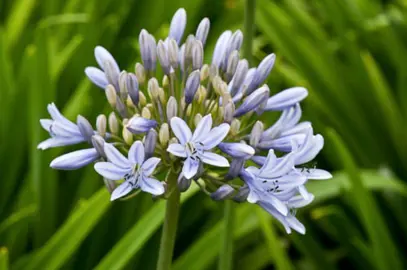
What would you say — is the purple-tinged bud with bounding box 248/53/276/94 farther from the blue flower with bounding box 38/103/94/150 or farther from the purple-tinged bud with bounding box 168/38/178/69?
the blue flower with bounding box 38/103/94/150

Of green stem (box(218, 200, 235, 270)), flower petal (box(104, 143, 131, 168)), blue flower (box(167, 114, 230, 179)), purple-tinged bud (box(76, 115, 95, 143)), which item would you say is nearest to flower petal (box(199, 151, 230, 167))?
blue flower (box(167, 114, 230, 179))

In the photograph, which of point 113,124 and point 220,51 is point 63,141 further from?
point 220,51

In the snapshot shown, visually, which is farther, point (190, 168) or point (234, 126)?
point (234, 126)

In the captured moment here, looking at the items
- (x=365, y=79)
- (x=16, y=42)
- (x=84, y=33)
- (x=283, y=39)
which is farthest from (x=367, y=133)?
(x=16, y=42)

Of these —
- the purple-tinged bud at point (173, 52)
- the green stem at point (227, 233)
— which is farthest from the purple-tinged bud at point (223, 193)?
the green stem at point (227, 233)

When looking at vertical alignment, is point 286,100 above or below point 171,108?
below

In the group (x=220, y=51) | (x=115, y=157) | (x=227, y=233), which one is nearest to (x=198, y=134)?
(x=115, y=157)
